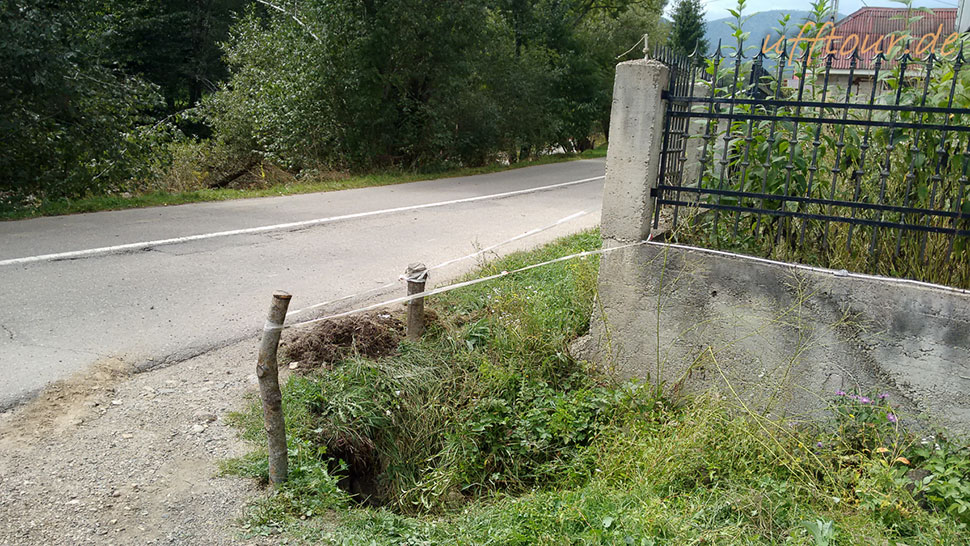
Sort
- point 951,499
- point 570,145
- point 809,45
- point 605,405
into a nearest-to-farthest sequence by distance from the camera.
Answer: point 951,499 < point 605,405 < point 809,45 < point 570,145

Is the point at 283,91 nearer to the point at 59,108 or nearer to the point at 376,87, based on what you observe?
the point at 376,87

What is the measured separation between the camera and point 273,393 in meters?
3.69

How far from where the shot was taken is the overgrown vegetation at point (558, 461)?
344 cm

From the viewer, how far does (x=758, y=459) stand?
3912 millimetres

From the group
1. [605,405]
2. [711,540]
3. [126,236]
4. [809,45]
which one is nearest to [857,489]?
[711,540]

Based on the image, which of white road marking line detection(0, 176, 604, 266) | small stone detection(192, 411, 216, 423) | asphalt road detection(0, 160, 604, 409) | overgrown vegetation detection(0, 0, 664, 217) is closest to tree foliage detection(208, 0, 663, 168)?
overgrown vegetation detection(0, 0, 664, 217)

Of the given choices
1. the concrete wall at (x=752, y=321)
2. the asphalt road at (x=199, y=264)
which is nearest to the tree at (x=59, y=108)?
the asphalt road at (x=199, y=264)

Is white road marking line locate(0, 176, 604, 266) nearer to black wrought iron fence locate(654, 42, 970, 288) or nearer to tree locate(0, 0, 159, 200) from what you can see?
tree locate(0, 0, 159, 200)

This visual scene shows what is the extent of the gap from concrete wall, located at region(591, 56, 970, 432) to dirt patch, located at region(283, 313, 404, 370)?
1570 mm

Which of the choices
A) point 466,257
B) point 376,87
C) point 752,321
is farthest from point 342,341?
point 376,87

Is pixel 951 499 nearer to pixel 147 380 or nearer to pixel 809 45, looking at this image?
pixel 809 45

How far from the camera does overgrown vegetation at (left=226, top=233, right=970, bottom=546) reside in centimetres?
344

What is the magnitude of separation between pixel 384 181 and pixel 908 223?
43.0 feet

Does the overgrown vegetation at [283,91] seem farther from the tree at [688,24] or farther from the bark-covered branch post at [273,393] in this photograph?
the tree at [688,24]
